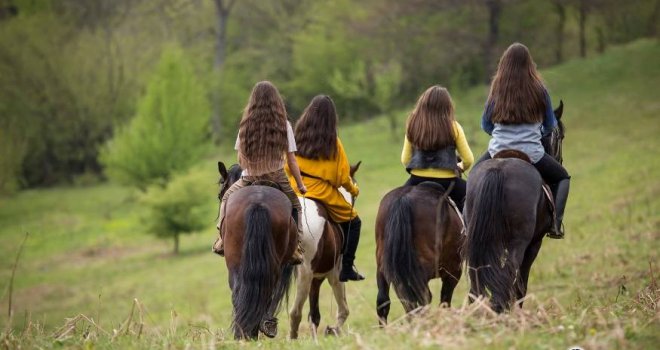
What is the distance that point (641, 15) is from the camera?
48.2m

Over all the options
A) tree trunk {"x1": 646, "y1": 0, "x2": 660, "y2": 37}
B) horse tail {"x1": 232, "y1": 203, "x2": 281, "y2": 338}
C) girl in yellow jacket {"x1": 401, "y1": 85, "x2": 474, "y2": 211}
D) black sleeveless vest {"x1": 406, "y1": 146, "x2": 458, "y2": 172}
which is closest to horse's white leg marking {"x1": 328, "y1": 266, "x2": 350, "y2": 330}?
girl in yellow jacket {"x1": 401, "y1": 85, "x2": 474, "y2": 211}

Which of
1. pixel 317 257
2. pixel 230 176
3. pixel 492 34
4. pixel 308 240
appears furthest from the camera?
pixel 492 34

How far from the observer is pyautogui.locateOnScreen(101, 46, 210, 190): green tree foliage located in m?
39.6

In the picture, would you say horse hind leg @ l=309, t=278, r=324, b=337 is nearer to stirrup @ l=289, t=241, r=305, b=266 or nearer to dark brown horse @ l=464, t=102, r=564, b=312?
stirrup @ l=289, t=241, r=305, b=266

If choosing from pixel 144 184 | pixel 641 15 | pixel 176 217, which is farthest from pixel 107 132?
pixel 641 15

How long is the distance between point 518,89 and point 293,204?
234 centimetres

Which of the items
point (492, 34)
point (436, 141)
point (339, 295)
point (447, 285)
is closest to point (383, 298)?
point (447, 285)

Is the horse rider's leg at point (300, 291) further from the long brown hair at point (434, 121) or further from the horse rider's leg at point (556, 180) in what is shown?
the horse rider's leg at point (556, 180)

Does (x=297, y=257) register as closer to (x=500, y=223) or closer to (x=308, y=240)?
(x=308, y=240)

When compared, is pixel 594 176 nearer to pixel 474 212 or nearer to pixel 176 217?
pixel 176 217

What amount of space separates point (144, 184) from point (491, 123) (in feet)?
112

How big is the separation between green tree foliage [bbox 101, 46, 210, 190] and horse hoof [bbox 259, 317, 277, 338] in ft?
105

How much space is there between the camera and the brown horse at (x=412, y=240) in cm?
753

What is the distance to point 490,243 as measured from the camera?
7023 mm
